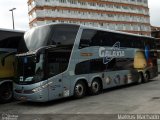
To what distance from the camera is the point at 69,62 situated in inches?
601

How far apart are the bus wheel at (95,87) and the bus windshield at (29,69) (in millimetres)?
4153

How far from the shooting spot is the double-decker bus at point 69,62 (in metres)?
13.8

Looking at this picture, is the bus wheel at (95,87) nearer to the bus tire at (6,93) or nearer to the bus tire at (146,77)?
the bus tire at (6,93)

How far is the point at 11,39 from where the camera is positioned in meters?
16.2

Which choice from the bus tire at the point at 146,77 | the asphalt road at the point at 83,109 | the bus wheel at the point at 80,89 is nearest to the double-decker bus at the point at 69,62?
the bus wheel at the point at 80,89

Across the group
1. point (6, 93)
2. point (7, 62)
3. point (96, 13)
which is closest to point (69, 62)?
point (7, 62)

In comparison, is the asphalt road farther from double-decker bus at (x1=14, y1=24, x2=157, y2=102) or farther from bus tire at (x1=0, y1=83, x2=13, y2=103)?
double-decker bus at (x1=14, y1=24, x2=157, y2=102)

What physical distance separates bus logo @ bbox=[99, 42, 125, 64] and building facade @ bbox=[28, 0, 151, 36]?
154ft

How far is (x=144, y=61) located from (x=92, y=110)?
39.7ft

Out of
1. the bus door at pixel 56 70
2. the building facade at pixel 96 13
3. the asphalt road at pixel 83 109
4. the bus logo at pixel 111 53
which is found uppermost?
the building facade at pixel 96 13

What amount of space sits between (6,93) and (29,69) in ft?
8.66

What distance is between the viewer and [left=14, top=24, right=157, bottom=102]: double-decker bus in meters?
13.8

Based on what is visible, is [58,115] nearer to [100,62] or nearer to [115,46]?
[100,62]

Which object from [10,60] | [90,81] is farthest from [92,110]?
[10,60]
